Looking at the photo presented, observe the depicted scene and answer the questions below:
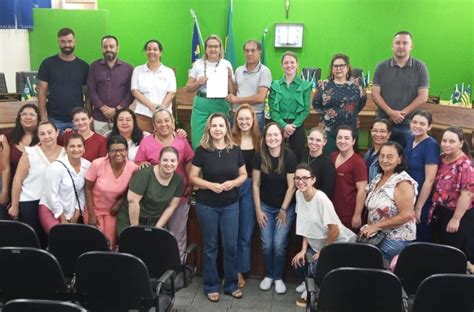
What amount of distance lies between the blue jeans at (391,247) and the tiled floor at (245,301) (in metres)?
0.80

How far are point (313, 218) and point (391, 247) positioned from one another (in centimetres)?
58

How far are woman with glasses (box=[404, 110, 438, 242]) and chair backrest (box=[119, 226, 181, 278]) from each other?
1911 mm

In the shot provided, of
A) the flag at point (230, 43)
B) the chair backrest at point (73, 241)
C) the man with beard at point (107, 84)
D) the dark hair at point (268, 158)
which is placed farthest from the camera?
the flag at point (230, 43)

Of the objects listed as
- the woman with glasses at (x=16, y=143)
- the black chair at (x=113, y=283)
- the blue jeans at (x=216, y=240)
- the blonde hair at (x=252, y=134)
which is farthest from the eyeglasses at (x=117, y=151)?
the black chair at (x=113, y=283)

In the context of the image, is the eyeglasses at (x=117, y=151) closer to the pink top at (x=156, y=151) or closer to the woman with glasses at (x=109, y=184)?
the woman with glasses at (x=109, y=184)

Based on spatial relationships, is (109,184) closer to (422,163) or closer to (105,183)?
(105,183)

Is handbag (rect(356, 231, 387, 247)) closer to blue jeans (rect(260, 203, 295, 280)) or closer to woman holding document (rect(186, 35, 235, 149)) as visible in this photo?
blue jeans (rect(260, 203, 295, 280))

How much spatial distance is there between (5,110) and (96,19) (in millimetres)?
2336

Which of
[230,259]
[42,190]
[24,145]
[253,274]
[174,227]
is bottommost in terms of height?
[253,274]

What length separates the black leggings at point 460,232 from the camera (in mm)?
3590

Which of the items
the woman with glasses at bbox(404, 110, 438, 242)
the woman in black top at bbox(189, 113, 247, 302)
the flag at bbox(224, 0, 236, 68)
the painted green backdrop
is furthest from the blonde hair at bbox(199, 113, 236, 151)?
the painted green backdrop

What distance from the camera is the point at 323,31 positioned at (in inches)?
316

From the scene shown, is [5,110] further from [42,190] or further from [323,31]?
[323,31]

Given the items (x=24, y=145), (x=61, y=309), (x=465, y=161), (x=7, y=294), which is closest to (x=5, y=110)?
(x=24, y=145)
